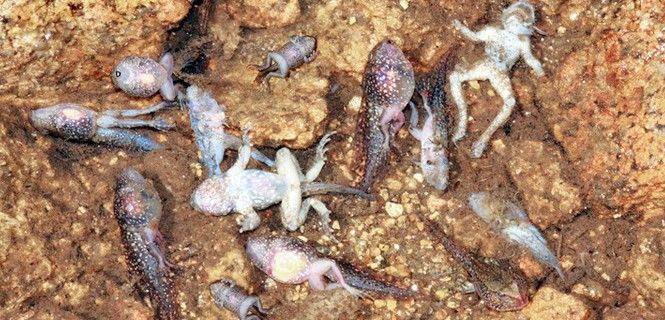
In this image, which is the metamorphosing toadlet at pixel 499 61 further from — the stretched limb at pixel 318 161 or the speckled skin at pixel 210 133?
the speckled skin at pixel 210 133

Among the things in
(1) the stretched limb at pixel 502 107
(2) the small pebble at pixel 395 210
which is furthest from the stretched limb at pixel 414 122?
(2) the small pebble at pixel 395 210

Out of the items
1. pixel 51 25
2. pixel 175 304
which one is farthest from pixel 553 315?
pixel 51 25

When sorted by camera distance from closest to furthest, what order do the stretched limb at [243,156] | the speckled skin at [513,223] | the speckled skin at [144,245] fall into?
the speckled skin at [144,245] → the speckled skin at [513,223] → the stretched limb at [243,156]

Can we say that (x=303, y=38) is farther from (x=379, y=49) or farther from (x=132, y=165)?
(x=132, y=165)

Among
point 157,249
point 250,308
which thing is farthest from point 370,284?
point 157,249

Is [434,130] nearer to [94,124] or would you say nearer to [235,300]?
[235,300]
